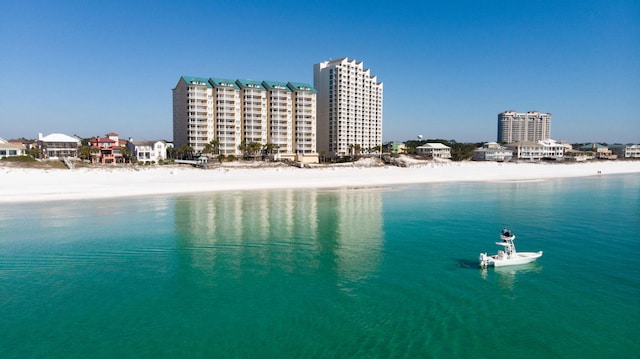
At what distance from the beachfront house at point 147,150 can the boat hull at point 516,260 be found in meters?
80.3

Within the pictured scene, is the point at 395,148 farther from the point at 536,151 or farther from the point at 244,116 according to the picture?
the point at 244,116

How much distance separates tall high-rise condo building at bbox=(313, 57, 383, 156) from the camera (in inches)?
4686

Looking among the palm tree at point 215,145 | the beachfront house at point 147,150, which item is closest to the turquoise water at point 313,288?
the beachfront house at point 147,150

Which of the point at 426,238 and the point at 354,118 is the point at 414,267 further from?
the point at 354,118

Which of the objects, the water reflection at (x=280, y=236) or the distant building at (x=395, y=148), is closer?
the water reflection at (x=280, y=236)

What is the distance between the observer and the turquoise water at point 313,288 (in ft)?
37.8

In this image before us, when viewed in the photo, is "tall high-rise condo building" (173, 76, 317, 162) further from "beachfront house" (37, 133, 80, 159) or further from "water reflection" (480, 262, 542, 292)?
"water reflection" (480, 262, 542, 292)

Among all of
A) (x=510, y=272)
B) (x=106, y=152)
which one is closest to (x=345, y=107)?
(x=106, y=152)

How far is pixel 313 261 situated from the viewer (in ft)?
62.2

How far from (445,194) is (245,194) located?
23.3 meters

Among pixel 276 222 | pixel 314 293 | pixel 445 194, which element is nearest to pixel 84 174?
pixel 276 222

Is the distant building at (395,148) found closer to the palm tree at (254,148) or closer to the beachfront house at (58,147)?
the palm tree at (254,148)

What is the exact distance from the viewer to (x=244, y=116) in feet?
344

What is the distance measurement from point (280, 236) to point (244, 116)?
8498 cm
